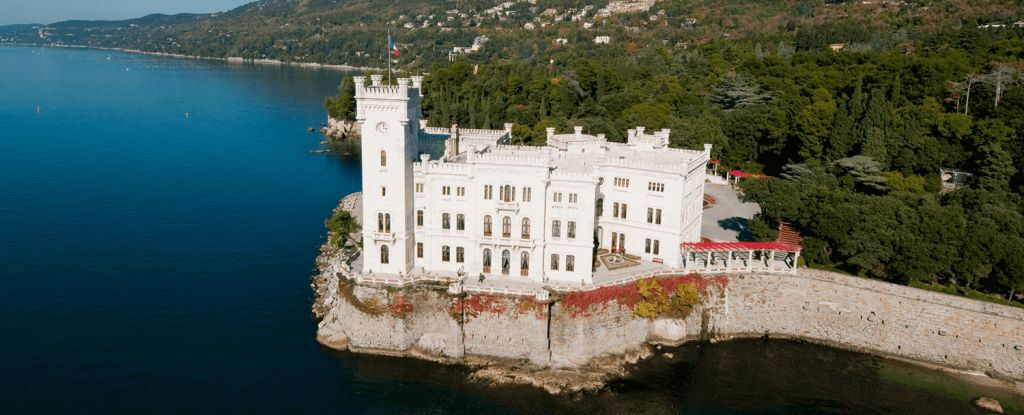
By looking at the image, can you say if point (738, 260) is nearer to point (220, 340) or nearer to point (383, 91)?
point (383, 91)

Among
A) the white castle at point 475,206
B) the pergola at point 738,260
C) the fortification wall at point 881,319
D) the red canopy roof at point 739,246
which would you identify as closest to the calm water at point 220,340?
the fortification wall at point 881,319

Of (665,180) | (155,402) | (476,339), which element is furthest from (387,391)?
(665,180)

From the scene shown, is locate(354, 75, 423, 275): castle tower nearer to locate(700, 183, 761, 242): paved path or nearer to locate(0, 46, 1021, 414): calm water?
locate(0, 46, 1021, 414): calm water

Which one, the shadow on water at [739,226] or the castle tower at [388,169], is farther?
the shadow on water at [739,226]

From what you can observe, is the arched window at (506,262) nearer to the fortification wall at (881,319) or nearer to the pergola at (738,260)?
the pergola at (738,260)

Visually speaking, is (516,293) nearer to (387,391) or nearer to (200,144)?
(387,391)

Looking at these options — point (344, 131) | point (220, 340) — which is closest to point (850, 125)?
point (220, 340)
